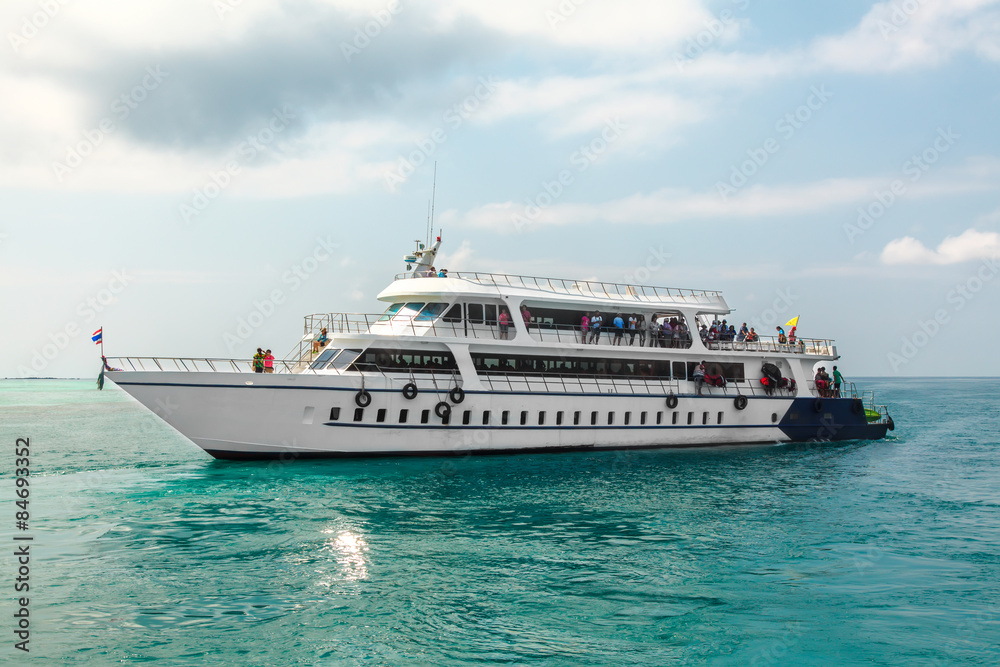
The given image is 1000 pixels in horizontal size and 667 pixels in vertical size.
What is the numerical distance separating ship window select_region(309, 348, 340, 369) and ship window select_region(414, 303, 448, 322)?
3180 mm

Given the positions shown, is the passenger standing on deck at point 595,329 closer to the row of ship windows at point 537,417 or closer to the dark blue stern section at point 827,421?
the row of ship windows at point 537,417

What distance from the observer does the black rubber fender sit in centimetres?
2288

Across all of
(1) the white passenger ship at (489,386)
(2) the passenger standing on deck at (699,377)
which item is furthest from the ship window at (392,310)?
(2) the passenger standing on deck at (699,377)

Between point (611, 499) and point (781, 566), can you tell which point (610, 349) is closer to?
point (611, 499)

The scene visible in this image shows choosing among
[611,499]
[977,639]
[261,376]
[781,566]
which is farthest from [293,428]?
[977,639]

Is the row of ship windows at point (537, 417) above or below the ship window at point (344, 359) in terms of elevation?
below

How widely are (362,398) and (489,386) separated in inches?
183

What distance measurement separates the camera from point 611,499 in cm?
1878

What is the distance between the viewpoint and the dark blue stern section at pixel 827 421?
31.3m

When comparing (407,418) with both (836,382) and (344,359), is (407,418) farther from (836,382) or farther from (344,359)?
(836,382)

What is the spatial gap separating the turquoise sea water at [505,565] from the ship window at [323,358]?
133 inches

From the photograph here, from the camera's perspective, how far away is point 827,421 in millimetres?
32344

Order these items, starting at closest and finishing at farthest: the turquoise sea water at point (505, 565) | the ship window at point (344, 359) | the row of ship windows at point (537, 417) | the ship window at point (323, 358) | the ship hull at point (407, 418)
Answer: the turquoise sea water at point (505, 565)
the ship hull at point (407, 418)
the row of ship windows at point (537, 417)
the ship window at point (344, 359)
the ship window at point (323, 358)

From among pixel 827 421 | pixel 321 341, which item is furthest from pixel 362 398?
pixel 827 421
